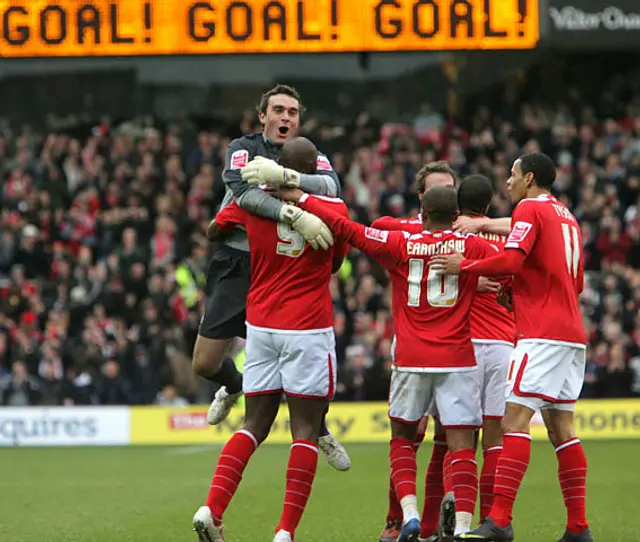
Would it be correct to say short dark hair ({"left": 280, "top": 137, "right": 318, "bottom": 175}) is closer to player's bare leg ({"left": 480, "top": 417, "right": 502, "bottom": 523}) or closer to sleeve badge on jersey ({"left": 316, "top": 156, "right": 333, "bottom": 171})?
sleeve badge on jersey ({"left": 316, "top": 156, "right": 333, "bottom": 171})

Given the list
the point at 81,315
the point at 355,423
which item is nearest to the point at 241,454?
the point at 355,423

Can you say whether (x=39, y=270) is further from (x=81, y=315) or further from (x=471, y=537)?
(x=471, y=537)

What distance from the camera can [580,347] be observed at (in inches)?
287

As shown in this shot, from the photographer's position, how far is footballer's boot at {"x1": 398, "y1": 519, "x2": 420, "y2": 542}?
6.71 m

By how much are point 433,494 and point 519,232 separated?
161cm

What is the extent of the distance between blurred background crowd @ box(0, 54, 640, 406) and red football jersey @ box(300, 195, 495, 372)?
32.7 ft

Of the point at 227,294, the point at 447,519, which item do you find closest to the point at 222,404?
the point at 227,294

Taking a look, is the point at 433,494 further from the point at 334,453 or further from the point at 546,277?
the point at 546,277

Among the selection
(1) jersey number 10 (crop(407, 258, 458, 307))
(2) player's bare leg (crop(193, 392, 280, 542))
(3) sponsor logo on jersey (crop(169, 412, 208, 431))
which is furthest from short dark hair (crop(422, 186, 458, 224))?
(3) sponsor logo on jersey (crop(169, 412, 208, 431))

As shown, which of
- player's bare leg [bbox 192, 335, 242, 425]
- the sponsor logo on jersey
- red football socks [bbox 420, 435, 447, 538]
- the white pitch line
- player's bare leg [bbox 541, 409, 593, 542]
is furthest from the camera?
the sponsor logo on jersey

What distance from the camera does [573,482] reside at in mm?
7344

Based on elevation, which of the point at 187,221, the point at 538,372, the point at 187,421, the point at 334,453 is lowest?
the point at 187,421

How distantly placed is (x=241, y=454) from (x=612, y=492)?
4.51m

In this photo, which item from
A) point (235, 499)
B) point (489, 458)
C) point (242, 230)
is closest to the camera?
point (489, 458)
